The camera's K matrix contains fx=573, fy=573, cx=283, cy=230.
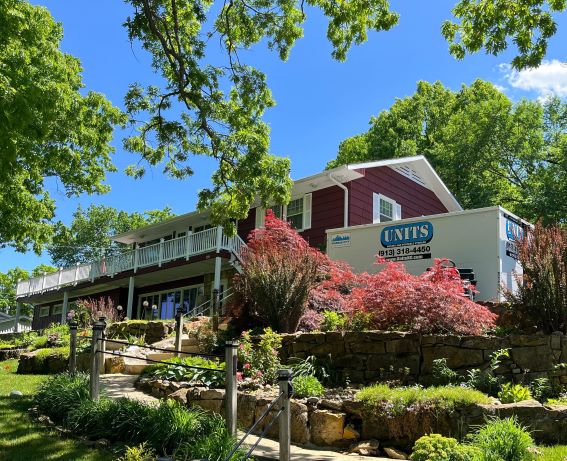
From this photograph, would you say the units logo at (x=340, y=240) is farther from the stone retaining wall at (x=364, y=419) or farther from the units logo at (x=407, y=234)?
the stone retaining wall at (x=364, y=419)

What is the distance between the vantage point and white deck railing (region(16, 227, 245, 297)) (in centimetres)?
2030

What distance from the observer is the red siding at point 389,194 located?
64.1ft

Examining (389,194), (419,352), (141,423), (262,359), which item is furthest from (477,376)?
(389,194)

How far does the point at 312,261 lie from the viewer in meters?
11.9

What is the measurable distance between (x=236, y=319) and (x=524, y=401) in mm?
6746

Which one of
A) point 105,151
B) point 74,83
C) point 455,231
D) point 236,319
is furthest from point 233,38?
point 105,151

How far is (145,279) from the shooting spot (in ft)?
82.8

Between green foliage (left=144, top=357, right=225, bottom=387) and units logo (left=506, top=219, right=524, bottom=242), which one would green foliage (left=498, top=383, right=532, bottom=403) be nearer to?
green foliage (left=144, top=357, right=225, bottom=387)

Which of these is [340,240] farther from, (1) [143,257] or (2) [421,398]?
(1) [143,257]

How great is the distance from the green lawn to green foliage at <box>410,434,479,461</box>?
3.22m

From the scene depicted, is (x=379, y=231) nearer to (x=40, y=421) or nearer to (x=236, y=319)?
(x=236, y=319)

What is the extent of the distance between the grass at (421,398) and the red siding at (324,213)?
11.7m

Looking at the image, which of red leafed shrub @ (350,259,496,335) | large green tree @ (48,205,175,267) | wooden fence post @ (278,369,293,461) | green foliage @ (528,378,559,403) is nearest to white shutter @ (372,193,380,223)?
red leafed shrub @ (350,259,496,335)

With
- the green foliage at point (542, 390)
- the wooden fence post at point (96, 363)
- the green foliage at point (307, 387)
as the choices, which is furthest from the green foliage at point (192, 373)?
the green foliage at point (542, 390)
